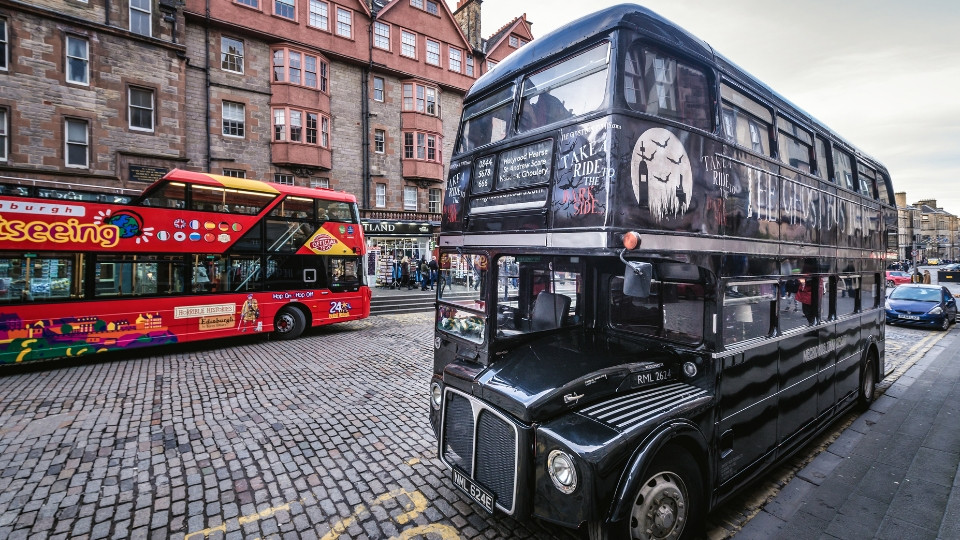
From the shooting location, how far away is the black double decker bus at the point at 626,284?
9.70 ft

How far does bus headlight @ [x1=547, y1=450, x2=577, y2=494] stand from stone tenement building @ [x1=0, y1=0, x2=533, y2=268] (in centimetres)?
1965

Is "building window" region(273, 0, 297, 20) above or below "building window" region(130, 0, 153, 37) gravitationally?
above

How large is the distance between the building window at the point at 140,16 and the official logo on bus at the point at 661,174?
69.1 ft

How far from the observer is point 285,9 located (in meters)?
20.3

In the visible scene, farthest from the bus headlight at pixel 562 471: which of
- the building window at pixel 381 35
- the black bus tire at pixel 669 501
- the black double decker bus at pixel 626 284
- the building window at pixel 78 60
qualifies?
the building window at pixel 381 35

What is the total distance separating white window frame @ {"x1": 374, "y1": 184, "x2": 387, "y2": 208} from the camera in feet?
77.6

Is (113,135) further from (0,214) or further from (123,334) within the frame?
(123,334)

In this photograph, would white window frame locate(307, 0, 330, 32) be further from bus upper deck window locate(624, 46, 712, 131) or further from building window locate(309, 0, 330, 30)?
bus upper deck window locate(624, 46, 712, 131)

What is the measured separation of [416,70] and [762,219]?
79.2ft

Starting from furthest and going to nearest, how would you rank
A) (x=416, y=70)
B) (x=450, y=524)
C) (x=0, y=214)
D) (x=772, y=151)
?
(x=416, y=70) → (x=0, y=214) → (x=772, y=151) → (x=450, y=524)

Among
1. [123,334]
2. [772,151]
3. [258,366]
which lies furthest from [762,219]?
[123,334]

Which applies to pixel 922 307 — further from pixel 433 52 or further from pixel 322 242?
pixel 433 52

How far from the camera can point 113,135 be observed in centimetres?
1554

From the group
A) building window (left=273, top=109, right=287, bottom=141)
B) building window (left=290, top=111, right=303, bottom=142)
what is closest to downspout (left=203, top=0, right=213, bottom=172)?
building window (left=273, top=109, right=287, bottom=141)
